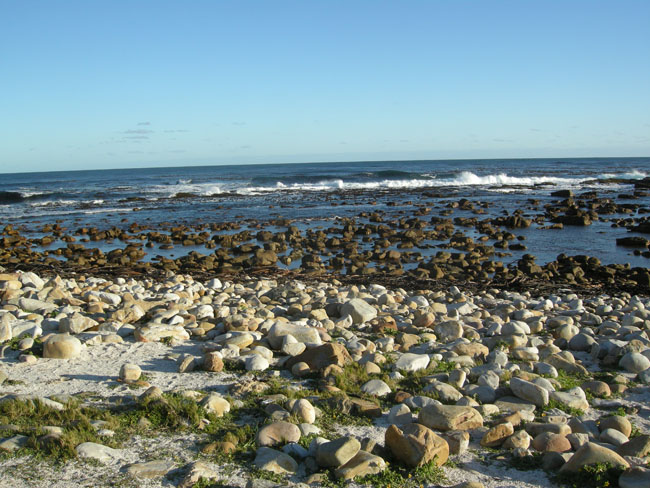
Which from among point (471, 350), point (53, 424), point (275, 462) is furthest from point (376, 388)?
point (53, 424)

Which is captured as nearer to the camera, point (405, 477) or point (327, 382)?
point (405, 477)

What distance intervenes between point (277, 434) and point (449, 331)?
11.1 ft

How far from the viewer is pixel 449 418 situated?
12.8 feet

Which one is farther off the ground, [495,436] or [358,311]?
[358,311]

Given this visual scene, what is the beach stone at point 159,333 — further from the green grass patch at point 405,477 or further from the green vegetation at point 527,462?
the green vegetation at point 527,462

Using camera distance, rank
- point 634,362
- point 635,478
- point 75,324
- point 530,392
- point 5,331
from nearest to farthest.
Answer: point 635,478 < point 530,392 < point 634,362 < point 5,331 < point 75,324

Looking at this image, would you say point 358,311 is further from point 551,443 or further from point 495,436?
point 551,443

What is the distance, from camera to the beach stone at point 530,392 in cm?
442

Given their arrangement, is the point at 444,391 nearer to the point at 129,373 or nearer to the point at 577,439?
the point at 577,439

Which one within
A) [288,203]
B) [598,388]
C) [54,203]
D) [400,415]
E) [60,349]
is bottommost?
[598,388]

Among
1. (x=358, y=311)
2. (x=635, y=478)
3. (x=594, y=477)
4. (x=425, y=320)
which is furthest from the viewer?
(x=358, y=311)

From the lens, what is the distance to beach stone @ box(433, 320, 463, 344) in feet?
21.1

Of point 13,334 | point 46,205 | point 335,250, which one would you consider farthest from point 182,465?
point 46,205

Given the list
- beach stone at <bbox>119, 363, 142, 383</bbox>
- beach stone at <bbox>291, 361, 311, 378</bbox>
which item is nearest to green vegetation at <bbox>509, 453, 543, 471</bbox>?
beach stone at <bbox>291, 361, 311, 378</bbox>
